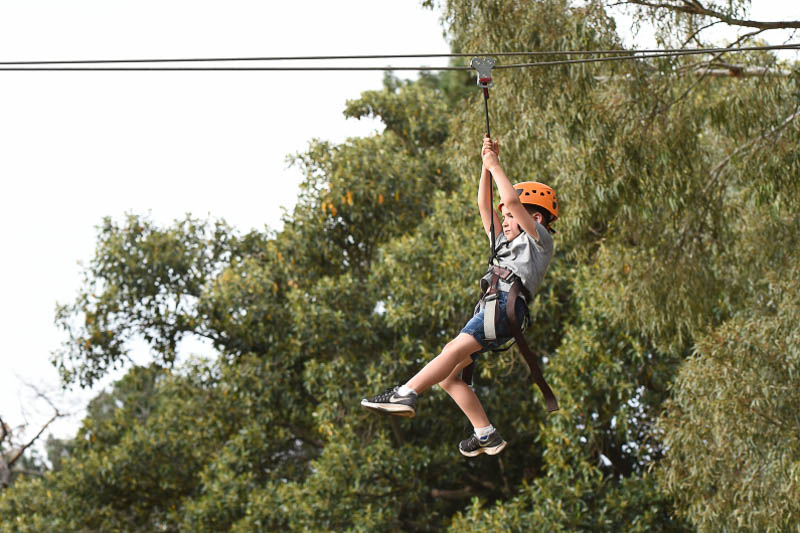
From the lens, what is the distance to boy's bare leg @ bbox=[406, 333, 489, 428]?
136 inches

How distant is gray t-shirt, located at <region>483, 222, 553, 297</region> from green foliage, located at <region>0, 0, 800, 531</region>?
13.5 feet

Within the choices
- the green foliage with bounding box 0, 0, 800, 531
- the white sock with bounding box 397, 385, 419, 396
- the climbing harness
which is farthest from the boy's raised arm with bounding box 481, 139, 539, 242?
the green foliage with bounding box 0, 0, 800, 531

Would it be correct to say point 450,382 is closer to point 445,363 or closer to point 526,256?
point 445,363

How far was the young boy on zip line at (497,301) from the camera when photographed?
347 centimetres

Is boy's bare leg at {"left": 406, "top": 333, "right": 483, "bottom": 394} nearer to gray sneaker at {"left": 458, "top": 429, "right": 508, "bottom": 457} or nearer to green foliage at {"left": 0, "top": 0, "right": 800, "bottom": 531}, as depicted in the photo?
gray sneaker at {"left": 458, "top": 429, "right": 508, "bottom": 457}

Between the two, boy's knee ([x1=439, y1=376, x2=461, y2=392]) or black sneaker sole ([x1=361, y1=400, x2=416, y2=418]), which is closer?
black sneaker sole ([x1=361, y1=400, x2=416, y2=418])

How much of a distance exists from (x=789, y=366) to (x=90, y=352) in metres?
8.69

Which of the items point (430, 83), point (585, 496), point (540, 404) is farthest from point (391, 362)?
point (430, 83)

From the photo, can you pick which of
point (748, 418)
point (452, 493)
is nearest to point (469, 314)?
point (452, 493)

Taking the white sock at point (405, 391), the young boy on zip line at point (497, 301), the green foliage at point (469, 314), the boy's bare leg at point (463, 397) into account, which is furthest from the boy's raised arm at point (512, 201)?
the green foliage at point (469, 314)

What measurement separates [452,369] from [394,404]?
318 millimetres

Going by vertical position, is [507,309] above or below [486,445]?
above

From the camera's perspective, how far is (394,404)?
3.38 metres

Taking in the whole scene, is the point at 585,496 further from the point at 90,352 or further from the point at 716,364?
the point at 90,352
